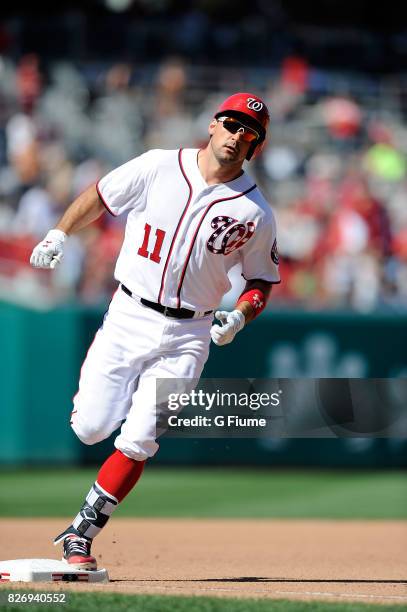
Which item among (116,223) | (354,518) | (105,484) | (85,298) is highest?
(116,223)

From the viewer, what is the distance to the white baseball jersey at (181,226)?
17.1 ft

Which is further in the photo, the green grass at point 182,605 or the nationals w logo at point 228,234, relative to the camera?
the nationals w logo at point 228,234

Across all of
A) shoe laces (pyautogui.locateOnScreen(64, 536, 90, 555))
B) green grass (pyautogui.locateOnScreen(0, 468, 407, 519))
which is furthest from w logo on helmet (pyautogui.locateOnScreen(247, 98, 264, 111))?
green grass (pyautogui.locateOnScreen(0, 468, 407, 519))

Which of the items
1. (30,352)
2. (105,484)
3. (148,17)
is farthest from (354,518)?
(148,17)

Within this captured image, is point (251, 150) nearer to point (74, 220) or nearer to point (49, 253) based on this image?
point (74, 220)

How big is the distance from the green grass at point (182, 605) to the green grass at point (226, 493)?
12.9ft

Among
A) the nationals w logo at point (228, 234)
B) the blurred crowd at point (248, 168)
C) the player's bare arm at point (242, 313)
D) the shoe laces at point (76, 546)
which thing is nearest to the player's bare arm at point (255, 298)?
the player's bare arm at point (242, 313)

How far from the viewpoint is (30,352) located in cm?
1045

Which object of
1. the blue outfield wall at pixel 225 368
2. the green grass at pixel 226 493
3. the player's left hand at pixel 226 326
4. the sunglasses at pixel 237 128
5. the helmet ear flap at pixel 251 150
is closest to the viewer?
the player's left hand at pixel 226 326

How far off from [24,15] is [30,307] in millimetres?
7592

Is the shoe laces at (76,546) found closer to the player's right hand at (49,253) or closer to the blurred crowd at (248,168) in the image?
the player's right hand at (49,253)

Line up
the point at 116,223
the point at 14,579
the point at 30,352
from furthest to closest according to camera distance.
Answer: the point at 116,223 < the point at 30,352 < the point at 14,579

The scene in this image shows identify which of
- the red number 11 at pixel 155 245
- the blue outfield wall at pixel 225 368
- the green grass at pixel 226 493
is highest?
the blue outfield wall at pixel 225 368

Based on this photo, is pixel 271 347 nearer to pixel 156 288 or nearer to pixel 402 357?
pixel 402 357
